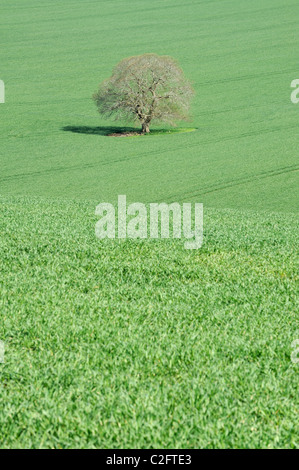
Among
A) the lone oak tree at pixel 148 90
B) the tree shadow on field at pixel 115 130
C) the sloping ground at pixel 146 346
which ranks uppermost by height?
the lone oak tree at pixel 148 90

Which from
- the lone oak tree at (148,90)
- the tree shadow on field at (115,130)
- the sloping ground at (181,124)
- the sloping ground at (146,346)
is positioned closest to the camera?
the sloping ground at (146,346)

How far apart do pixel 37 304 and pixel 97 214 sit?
6.89 metres

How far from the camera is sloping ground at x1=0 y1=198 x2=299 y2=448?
3.59 meters

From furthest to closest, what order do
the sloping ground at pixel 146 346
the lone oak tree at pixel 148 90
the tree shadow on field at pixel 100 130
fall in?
the tree shadow on field at pixel 100 130
the lone oak tree at pixel 148 90
the sloping ground at pixel 146 346

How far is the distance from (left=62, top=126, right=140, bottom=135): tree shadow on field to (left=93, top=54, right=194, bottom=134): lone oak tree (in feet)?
6.37

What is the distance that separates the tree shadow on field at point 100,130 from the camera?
146 ft

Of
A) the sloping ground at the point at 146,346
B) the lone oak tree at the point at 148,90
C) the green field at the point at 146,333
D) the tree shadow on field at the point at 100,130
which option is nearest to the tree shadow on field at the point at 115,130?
the tree shadow on field at the point at 100,130

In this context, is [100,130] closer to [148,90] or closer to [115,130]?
[115,130]

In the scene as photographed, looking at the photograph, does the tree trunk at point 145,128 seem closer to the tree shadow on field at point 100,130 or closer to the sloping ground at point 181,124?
the tree shadow on field at point 100,130

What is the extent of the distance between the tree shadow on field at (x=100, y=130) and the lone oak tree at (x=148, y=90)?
1.94 meters

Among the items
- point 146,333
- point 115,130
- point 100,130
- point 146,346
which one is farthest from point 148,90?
point 146,346

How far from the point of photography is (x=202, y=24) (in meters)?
81.4

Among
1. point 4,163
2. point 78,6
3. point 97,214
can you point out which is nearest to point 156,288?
point 97,214
